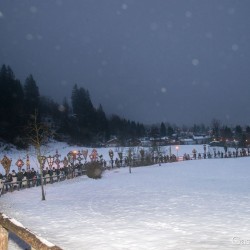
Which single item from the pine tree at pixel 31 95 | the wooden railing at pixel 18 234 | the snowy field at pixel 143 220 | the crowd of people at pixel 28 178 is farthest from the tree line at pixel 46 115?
the wooden railing at pixel 18 234

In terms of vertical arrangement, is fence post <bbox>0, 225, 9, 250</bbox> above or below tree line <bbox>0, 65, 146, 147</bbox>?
below

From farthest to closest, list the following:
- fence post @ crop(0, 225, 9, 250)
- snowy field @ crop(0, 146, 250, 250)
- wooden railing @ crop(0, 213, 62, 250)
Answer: snowy field @ crop(0, 146, 250, 250)
fence post @ crop(0, 225, 9, 250)
wooden railing @ crop(0, 213, 62, 250)

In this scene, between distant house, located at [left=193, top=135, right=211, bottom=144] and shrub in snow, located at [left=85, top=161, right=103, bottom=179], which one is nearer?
shrub in snow, located at [left=85, top=161, right=103, bottom=179]

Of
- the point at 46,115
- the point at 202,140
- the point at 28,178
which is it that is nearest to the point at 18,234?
the point at 28,178

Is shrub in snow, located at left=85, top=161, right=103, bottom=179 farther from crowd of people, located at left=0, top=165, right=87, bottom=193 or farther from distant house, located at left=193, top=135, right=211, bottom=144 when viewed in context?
distant house, located at left=193, top=135, right=211, bottom=144

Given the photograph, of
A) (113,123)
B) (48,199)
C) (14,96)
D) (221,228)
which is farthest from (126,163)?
(113,123)

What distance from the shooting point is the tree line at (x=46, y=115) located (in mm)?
69312

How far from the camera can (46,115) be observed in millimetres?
98312

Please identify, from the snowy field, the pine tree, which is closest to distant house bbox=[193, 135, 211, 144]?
the pine tree

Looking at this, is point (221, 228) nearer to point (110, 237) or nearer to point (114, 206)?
point (110, 237)

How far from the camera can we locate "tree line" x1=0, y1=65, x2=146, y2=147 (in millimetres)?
69312

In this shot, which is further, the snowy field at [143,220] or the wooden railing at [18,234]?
the snowy field at [143,220]

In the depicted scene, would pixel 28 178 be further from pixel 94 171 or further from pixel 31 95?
pixel 31 95

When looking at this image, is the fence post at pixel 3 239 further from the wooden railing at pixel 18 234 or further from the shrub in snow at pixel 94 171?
the shrub in snow at pixel 94 171
